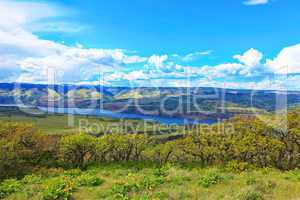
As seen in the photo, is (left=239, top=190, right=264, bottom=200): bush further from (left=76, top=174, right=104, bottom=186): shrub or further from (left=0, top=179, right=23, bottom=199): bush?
(left=0, top=179, right=23, bottom=199): bush

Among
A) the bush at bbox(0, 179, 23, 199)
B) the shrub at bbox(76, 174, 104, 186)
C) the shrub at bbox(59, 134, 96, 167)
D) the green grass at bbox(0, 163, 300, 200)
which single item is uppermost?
the green grass at bbox(0, 163, 300, 200)

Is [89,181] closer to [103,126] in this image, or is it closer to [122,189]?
[122,189]

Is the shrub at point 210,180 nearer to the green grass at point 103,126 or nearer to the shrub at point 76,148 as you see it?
the shrub at point 76,148

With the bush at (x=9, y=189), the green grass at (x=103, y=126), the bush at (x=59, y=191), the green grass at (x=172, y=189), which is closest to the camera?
the green grass at (x=172, y=189)

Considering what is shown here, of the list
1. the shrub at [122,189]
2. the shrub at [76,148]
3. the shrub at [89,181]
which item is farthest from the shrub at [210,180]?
the shrub at [76,148]

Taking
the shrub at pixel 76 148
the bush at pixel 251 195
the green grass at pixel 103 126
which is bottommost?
the green grass at pixel 103 126

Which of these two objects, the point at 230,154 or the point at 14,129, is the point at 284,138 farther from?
the point at 14,129

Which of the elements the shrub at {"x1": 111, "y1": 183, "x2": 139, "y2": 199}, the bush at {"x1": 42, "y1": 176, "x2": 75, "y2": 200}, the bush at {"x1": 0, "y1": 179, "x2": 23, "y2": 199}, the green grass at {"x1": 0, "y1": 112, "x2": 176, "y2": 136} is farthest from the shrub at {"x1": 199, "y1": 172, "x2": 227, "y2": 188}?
the green grass at {"x1": 0, "y1": 112, "x2": 176, "y2": 136}

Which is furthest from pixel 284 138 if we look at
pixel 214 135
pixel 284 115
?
pixel 214 135

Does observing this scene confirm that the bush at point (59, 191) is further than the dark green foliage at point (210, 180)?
No

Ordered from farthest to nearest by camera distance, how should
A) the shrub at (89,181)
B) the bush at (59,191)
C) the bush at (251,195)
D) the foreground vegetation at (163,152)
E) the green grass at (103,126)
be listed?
1. the green grass at (103,126)
2. the foreground vegetation at (163,152)
3. the shrub at (89,181)
4. the bush at (59,191)
5. the bush at (251,195)

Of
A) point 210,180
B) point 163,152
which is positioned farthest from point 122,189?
point 163,152

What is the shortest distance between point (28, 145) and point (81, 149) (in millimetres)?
6808

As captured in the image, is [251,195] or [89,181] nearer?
[251,195]
